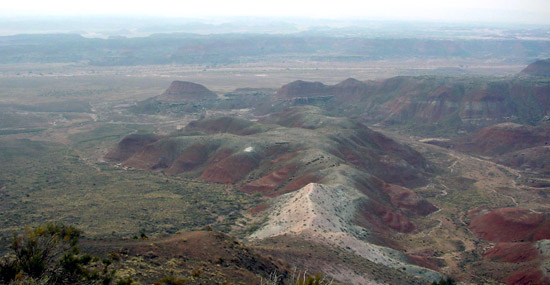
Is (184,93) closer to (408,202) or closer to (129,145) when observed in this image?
(129,145)

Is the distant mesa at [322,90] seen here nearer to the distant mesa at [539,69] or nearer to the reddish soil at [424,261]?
the distant mesa at [539,69]

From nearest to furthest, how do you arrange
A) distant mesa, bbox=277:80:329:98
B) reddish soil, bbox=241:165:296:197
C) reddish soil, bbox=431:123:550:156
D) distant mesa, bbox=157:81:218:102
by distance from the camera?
reddish soil, bbox=241:165:296:197 → reddish soil, bbox=431:123:550:156 → distant mesa, bbox=277:80:329:98 → distant mesa, bbox=157:81:218:102

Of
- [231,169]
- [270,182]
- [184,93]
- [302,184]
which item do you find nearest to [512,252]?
[302,184]

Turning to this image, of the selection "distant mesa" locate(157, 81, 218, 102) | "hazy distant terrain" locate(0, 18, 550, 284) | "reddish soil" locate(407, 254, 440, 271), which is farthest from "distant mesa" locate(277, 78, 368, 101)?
"reddish soil" locate(407, 254, 440, 271)

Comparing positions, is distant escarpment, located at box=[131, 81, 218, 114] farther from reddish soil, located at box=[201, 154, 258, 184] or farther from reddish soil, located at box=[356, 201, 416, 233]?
reddish soil, located at box=[356, 201, 416, 233]

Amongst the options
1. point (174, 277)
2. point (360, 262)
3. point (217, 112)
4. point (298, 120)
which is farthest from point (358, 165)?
point (217, 112)

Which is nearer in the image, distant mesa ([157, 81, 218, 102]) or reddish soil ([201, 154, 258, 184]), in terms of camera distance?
reddish soil ([201, 154, 258, 184])
